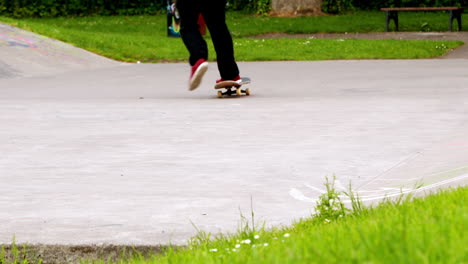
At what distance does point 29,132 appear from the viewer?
7578mm

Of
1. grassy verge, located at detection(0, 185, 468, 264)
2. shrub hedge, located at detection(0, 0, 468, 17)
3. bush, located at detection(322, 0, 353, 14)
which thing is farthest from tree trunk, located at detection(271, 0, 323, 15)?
grassy verge, located at detection(0, 185, 468, 264)

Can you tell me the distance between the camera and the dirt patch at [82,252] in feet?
13.0

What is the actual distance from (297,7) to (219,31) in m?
22.4

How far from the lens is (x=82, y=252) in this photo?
13.1 feet

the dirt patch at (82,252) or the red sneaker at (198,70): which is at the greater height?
the dirt patch at (82,252)

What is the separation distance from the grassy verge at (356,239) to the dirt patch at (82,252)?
0.11ft

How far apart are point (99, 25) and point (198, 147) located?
2366 cm

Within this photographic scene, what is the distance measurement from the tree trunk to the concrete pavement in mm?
20539

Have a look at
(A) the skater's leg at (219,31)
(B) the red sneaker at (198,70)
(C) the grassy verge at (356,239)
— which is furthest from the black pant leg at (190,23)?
(C) the grassy verge at (356,239)

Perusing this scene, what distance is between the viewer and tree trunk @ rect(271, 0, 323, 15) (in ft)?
105

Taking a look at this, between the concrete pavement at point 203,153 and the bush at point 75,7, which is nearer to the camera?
the concrete pavement at point 203,153

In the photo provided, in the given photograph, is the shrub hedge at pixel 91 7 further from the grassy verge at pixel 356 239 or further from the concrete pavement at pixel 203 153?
the grassy verge at pixel 356 239

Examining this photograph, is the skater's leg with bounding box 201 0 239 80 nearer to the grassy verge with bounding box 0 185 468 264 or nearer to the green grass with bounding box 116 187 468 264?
the grassy verge with bounding box 0 185 468 264

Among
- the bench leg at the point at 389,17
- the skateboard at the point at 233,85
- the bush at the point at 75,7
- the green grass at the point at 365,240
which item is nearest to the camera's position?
the green grass at the point at 365,240
